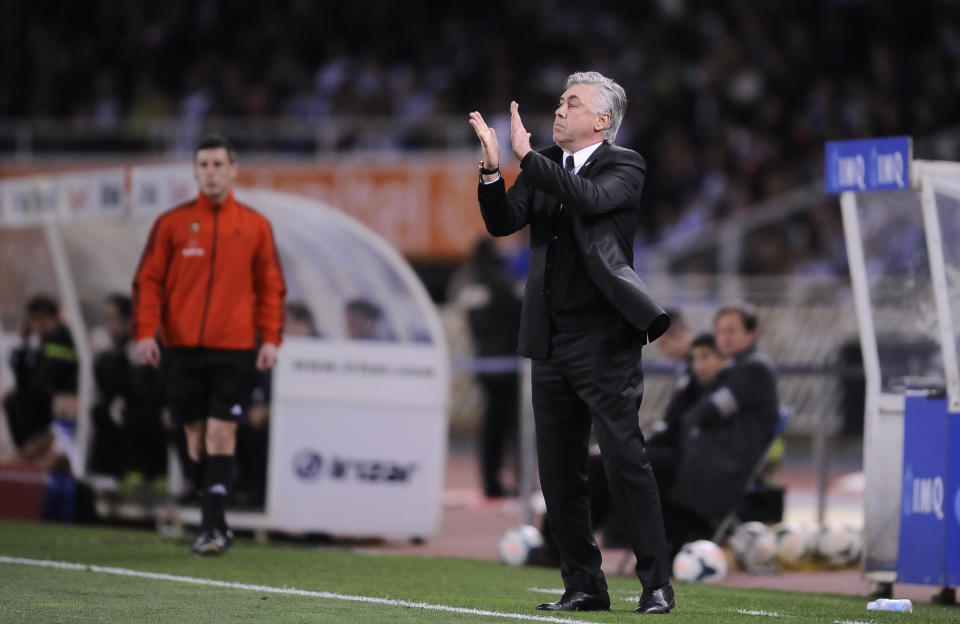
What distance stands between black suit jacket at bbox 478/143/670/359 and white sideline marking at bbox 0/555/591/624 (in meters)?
1.01

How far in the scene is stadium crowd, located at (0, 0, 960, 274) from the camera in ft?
73.3

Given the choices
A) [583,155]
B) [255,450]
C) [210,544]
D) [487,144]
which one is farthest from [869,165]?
[255,450]

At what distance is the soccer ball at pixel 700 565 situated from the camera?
941 centimetres

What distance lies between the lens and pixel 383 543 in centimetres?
1150

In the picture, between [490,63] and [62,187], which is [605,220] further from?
[490,63]

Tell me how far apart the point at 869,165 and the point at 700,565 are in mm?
2374

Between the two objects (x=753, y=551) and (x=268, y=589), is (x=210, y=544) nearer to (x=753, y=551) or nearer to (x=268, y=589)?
(x=268, y=589)

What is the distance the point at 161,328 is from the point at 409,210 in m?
13.5

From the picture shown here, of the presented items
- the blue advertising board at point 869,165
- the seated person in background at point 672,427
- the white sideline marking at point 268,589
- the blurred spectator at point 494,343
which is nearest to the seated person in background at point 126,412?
the white sideline marking at point 268,589

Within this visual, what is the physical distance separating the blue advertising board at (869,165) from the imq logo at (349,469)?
372cm

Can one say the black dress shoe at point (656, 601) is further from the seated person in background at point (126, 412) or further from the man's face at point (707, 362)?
the seated person in background at point (126, 412)

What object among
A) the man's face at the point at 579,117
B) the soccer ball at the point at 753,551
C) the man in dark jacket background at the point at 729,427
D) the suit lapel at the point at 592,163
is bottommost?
the soccer ball at the point at 753,551

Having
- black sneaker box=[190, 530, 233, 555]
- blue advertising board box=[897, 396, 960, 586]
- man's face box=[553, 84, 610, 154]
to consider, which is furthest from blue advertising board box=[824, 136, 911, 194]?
black sneaker box=[190, 530, 233, 555]

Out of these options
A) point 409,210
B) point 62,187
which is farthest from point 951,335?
point 409,210
